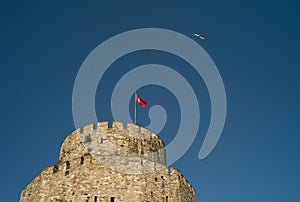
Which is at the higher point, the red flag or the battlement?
the red flag

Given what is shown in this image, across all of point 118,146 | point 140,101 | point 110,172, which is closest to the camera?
point 110,172

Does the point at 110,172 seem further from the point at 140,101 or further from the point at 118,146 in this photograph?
the point at 140,101

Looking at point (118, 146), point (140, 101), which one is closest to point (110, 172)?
point (118, 146)

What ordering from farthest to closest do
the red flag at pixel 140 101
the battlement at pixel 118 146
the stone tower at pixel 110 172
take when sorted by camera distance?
the red flag at pixel 140 101, the battlement at pixel 118 146, the stone tower at pixel 110 172

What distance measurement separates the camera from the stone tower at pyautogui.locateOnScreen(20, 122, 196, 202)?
2405 cm

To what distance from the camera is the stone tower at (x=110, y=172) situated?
2405 centimetres

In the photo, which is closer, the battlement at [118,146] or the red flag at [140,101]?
the battlement at [118,146]

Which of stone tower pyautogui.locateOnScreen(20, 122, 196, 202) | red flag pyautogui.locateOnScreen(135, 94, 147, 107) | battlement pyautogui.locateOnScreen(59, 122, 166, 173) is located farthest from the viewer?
red flag pyautogui.locateOnScreen(135, 94, 147, 107)

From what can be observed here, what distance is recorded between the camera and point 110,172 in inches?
973

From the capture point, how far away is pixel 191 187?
28.7 metres

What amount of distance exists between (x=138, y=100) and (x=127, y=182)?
7.04 metres

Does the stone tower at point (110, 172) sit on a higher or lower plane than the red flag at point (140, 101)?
lower

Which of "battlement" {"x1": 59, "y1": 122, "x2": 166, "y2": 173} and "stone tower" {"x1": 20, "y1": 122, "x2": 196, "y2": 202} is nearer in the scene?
"stone tower" {"x1": 20, "y1": 122, "x2": 196, "y2": 202}

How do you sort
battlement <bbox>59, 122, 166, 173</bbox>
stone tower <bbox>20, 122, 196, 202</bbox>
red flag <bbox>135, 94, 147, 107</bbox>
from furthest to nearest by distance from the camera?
1. red flag <bbox>135, 94, 147, 107</bbox>
2. battlement <bbox>59, 122, 166, 173</bbox>
3. stone tower <bbox>20, 122, 196, 202</bbox>
